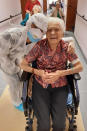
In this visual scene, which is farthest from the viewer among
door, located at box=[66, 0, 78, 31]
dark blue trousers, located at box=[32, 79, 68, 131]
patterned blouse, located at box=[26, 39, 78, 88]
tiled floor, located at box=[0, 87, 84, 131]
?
door, located at box=[66, 0, 78, 31]

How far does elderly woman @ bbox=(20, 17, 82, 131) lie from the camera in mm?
1136

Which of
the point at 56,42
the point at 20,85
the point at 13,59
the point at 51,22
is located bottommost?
the point at 20,85

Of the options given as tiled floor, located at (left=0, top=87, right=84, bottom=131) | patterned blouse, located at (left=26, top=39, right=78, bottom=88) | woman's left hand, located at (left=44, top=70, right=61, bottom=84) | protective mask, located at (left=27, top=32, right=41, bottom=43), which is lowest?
tiled floor, located at (left=0, top=87, right=84, bottom=131)

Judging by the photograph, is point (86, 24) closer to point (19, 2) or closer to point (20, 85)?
point (20, 85)

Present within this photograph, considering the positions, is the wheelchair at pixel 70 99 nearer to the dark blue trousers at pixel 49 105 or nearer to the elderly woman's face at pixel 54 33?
the dark blue trousers at pixel 49 105

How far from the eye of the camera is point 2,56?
4.01 feet

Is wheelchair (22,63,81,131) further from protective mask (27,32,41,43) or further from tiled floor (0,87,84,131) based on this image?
protective mask (27,32,41,43)

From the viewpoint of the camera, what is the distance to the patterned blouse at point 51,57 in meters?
1.19

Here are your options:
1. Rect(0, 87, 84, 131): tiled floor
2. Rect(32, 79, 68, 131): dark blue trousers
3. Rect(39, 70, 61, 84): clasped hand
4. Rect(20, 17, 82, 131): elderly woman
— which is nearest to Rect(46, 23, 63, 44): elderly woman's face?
Rect(20, 17, 82, 131): elderly woman

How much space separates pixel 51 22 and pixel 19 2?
4.68 m

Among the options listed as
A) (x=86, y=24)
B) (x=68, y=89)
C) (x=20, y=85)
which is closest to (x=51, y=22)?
(x=68, y=89)

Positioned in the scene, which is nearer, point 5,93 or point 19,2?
point 5,93

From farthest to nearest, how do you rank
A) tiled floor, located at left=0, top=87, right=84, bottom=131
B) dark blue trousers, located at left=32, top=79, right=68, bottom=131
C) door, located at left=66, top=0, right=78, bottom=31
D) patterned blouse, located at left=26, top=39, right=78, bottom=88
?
door, located at left=66, top=0, right=78, bottom=31, tiled floor, located at left=0, top=87, right=84, bottom=131, patterned blouse, located at left=26, top=39, right=78, bottom=88, dark blue trousers, located at left=32, top=79, right=68, bottom=131

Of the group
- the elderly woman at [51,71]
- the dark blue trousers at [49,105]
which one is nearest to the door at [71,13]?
the elderly woman at [51,71]
